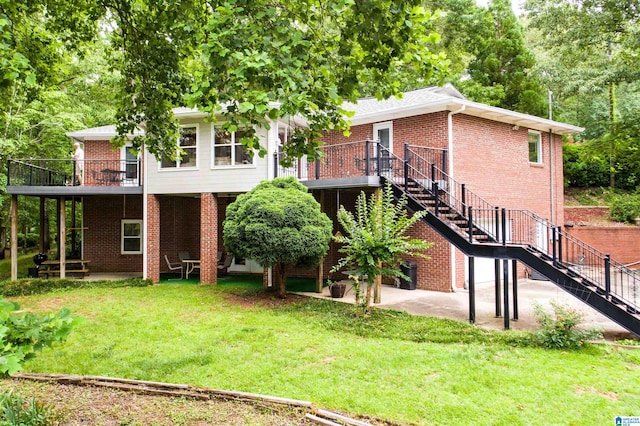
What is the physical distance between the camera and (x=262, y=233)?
9945 mm

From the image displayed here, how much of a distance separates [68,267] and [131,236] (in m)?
2.62

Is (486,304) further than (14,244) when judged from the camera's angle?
No

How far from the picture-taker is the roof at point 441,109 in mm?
12164

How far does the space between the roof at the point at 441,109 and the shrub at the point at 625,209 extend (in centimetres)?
452

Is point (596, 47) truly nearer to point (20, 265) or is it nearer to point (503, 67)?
point (503, 67)

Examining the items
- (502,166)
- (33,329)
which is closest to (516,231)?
(502,166)

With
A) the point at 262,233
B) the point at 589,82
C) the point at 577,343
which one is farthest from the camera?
the point at 589,82

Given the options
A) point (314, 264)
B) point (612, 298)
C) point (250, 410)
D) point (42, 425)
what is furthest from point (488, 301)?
point (42, 425)

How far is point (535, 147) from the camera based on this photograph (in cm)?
1578

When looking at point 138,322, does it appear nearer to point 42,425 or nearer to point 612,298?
point 42,425

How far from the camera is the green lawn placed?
15.5ft

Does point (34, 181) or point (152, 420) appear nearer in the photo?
point (152, 420)

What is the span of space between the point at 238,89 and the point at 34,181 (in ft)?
46.8

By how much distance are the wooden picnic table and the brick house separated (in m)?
0.67
